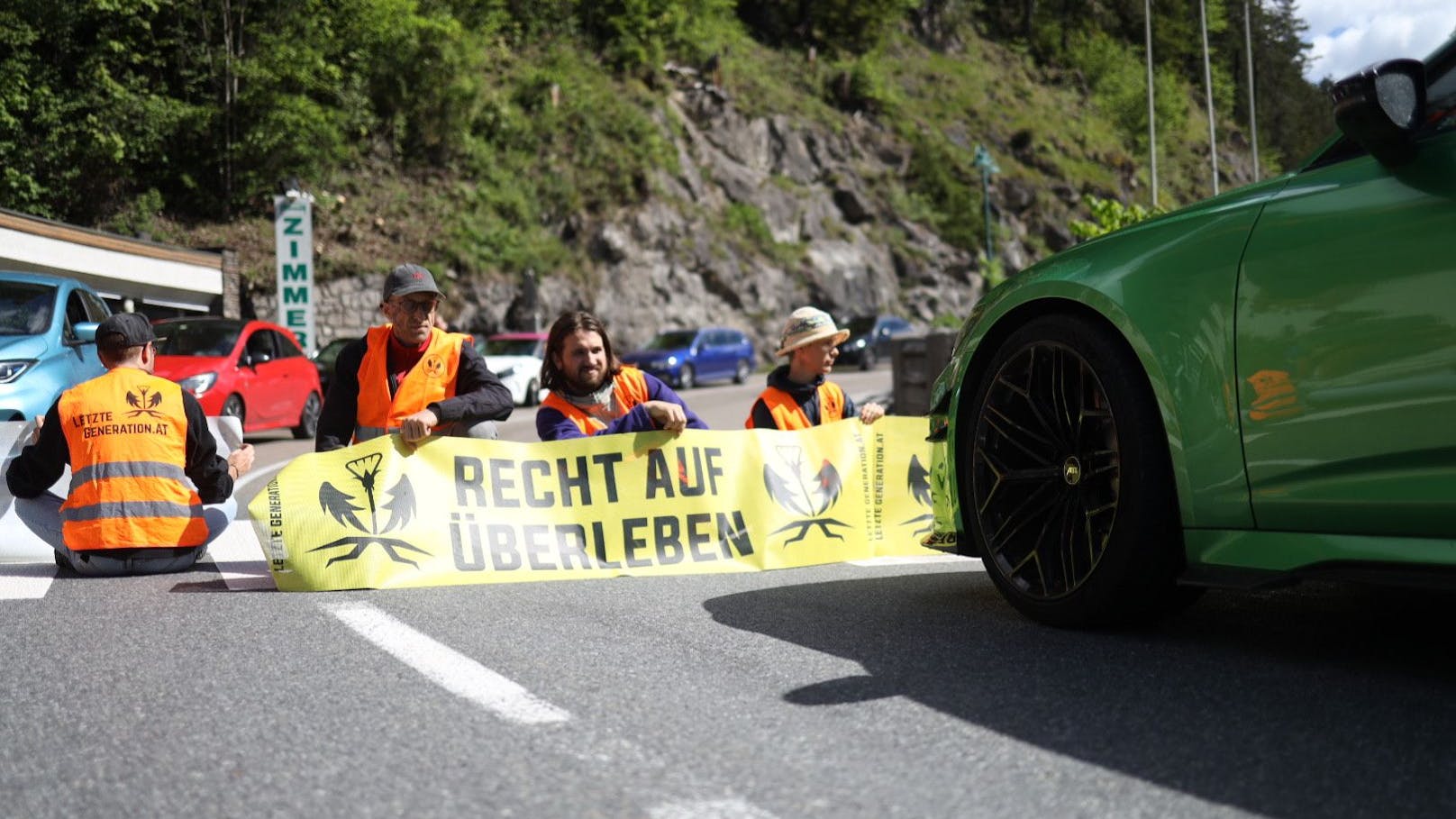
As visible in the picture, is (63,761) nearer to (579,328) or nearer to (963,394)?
(963,394)

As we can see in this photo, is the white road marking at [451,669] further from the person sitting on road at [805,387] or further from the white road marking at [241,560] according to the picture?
the person sitting on road at [805,387]

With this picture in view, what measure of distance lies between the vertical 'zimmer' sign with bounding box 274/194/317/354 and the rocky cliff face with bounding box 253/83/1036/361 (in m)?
6.18

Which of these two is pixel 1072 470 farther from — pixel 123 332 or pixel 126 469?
pixel 123 332

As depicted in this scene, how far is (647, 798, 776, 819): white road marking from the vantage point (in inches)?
108

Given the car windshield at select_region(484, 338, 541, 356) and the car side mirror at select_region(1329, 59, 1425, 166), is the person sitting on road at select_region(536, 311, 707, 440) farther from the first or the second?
the car windshield at select_region(484, 338, 541, 356)

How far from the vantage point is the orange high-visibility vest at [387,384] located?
7.13m

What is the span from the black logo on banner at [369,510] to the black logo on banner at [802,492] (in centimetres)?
166

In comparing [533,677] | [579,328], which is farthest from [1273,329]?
[579,328]

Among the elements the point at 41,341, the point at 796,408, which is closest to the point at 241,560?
the point at 796,408

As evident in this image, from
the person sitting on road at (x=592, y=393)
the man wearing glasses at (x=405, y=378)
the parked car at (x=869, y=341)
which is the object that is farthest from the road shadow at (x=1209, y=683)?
the parked car at (x=869, y=341)

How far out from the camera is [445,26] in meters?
40.5

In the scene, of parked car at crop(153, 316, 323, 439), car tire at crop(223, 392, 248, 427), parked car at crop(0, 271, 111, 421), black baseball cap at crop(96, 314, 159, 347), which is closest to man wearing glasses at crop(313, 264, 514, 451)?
black baseball cap at crop(96, 314, 159, 347)

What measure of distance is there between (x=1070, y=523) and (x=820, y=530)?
8.50ft

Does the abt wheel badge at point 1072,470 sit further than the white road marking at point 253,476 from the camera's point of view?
No
